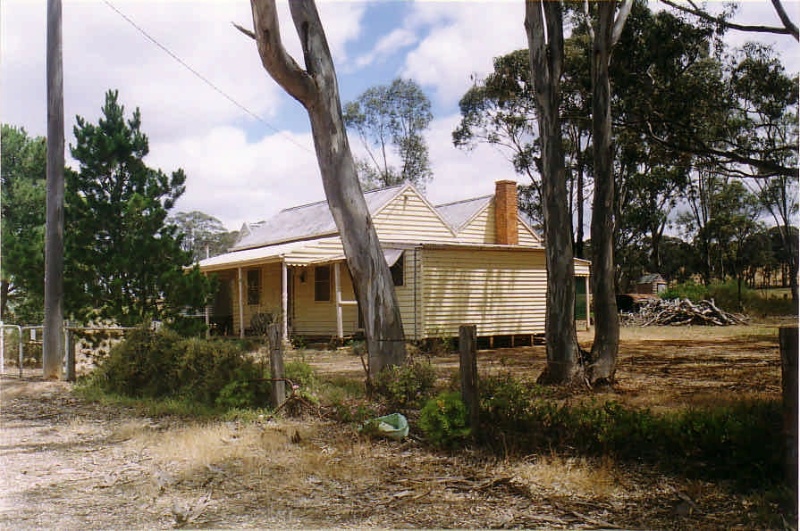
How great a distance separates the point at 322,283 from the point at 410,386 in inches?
558

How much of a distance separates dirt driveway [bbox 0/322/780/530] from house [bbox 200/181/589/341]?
10701 mm

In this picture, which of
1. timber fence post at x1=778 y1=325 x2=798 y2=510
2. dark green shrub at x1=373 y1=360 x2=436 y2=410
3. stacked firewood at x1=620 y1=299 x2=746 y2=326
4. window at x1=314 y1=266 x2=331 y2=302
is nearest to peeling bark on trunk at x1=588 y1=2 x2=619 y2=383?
dark green shrub at x1=373 y1=360 x2=436 y2=410

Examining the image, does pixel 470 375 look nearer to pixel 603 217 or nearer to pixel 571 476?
pixel 571 476

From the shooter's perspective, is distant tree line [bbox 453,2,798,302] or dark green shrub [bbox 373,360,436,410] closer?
dark green shrub [bbox 373,360,436,410]

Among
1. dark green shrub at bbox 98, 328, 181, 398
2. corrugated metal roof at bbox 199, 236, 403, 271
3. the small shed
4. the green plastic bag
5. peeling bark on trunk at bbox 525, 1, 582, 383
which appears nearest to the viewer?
the green plastic bag

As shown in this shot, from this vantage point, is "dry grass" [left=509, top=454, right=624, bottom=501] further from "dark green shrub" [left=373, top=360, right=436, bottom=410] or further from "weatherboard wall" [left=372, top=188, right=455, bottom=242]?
"weatherboard wall" [left=372, top=188, right=455, bottom=242]

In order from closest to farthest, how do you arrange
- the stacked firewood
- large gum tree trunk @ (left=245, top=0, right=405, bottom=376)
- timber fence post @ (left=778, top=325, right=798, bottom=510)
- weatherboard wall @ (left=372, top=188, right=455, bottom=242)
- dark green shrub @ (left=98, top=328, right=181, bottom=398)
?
timber fence post @ (left=778, top=325, right=798, bottom=510)
large gum tree trunk @ (left=245, top=0, right=405, bottom=376)
dark green shrub @ (left=98, top=328, right=181, bottom=398)
weatherboard wall @ (left=372, top=188, right=455, bottom=242)
the stacked firewood

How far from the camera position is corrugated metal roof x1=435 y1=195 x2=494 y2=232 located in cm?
2509

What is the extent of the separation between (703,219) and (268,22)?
41331 mm

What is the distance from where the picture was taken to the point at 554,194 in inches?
416

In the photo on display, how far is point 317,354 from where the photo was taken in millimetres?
17172

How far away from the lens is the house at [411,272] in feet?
61.6

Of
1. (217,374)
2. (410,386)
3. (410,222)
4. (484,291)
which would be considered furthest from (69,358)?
(410,222)

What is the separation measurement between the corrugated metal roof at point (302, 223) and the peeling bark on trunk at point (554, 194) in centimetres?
1184
